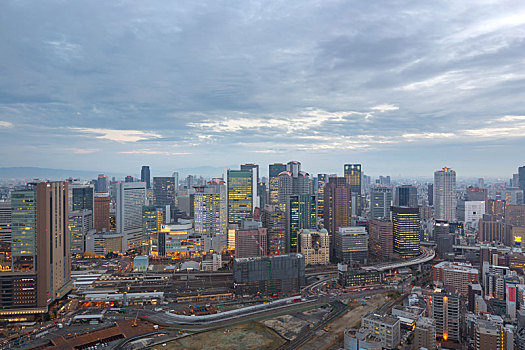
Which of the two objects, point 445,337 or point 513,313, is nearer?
point 445,337

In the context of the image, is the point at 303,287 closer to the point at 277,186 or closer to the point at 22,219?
the point at 22,219

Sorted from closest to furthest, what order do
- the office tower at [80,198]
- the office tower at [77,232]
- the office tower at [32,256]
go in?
1. the office tower at [32,256]
2. the office tower at [77,232]
3. the office tower at [80,198]

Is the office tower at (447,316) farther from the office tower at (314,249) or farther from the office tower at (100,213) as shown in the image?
the office tower at (100,213)

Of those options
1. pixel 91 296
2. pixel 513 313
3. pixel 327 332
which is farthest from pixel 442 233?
pixel 91 296

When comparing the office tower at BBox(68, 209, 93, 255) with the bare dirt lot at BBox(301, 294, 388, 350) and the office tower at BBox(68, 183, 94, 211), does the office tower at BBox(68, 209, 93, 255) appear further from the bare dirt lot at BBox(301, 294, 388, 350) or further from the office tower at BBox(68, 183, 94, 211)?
the bare dirt lot at BBox(301, 294, 388, 350)

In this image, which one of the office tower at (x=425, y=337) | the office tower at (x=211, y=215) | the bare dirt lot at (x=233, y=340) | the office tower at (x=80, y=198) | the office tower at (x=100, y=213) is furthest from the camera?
the office tower at (x=80, y=198)

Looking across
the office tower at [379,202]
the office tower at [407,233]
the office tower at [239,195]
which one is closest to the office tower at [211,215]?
the office tower at [239,195]
